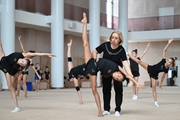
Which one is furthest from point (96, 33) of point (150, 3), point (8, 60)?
point (8, 60)

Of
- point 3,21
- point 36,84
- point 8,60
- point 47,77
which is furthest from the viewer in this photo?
point 47,77

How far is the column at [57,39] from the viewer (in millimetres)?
21875

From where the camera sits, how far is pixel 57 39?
2205cm

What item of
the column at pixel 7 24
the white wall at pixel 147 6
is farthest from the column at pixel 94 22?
the white wall at pixel 147 6

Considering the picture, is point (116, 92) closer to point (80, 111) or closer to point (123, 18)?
point (80, 111)

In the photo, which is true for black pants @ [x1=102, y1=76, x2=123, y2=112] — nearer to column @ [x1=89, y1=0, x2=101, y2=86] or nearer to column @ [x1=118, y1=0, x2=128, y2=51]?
column @ [x1=89, y1=0, x2=101, y2=86]

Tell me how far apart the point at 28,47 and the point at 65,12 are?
150 inches

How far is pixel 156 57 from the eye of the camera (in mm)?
32344

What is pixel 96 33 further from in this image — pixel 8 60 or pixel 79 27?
pixel 8 60

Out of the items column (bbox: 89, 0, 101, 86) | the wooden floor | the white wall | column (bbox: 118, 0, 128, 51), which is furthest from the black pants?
the white wall

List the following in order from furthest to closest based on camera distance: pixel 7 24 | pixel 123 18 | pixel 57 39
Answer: pixel 123 18, pixel 57 39, pixel 7 24

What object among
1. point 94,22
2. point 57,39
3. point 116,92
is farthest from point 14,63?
point 94,22

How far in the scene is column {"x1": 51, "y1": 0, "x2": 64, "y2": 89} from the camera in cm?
2188

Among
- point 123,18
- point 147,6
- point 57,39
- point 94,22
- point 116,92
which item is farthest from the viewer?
point 147,6
